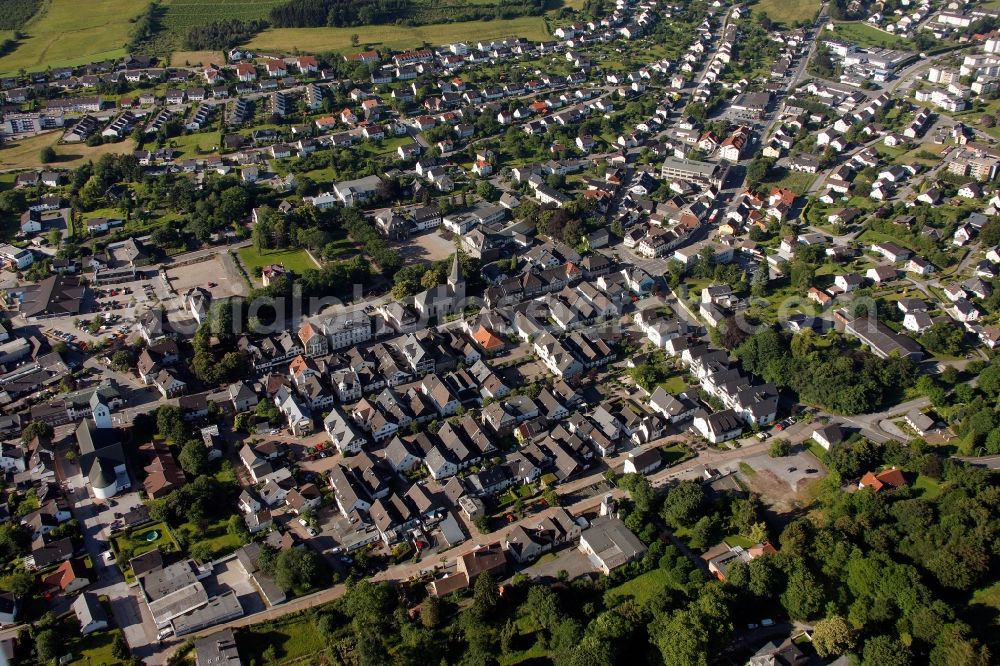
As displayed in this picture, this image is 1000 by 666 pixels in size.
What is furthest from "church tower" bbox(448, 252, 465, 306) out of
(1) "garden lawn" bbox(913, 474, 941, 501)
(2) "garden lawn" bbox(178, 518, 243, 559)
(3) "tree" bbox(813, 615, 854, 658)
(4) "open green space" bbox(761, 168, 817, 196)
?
(4) "open green space" bbox(761, 168, 817, 196)

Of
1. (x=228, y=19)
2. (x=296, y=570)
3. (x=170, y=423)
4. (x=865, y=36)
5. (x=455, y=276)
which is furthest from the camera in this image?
(x=228, y=19)

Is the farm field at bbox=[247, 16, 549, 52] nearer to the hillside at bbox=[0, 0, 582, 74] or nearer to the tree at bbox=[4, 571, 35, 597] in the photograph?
the hillside at bbox=[0, 0, 582, 74]

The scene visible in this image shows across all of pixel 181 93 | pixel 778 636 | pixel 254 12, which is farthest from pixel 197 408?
pixel 254 12

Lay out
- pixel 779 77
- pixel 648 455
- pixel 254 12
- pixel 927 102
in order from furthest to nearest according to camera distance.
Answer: pixel 254 12
pixel 779 77
pixel 927 102
pixel 648 455

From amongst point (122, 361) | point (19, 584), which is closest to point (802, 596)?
point (19, 584)

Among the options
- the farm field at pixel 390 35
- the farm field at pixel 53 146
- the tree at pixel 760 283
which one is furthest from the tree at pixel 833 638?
the farm field at pixel 390 35

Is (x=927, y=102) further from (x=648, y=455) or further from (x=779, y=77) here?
(x=648, y=455)

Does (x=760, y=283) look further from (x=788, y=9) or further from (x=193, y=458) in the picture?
(x=788, y=9)
